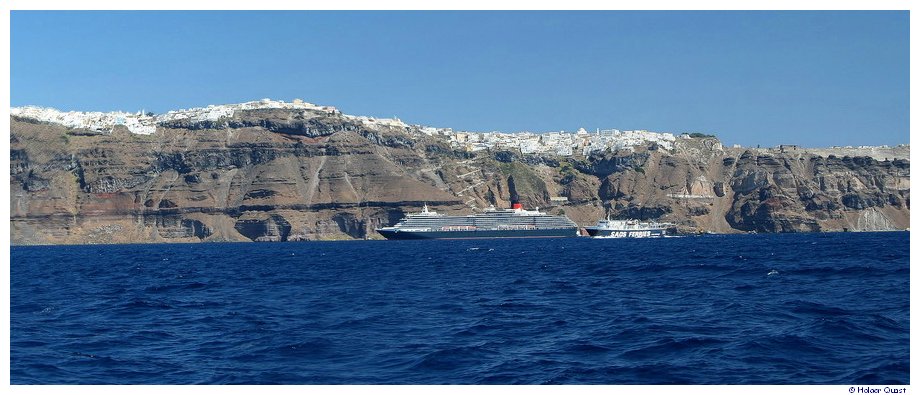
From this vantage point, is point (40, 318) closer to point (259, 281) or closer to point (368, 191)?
point (259, 281)

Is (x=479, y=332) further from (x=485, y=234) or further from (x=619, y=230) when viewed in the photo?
(x=485, y=234)

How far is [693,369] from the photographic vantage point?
1838 cm

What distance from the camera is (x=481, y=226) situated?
18200 cm

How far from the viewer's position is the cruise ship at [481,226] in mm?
173500

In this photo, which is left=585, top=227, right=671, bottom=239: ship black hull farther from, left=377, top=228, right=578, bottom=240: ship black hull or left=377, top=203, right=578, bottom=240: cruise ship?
left=377, top=203, right=578, bottom=240: cruise ship

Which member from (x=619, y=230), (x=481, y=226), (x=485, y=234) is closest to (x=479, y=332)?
(x=619, y=230)

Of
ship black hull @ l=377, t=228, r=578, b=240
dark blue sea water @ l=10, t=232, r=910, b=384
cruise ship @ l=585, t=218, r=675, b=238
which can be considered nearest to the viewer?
dark blue sea water @ l=10, t=232, r=910, b=384

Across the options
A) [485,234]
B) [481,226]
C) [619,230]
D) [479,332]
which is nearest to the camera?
[479,332]

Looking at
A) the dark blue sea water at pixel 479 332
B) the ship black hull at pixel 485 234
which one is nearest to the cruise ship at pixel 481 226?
the ship black hull at pixel 485 234

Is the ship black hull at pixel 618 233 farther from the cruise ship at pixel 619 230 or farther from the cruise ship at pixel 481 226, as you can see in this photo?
the cruise ship at pixel 481 226

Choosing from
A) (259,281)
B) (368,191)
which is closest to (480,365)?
(259,281)

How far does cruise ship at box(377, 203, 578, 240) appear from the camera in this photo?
173500 millimetres

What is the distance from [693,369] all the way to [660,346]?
2487mm

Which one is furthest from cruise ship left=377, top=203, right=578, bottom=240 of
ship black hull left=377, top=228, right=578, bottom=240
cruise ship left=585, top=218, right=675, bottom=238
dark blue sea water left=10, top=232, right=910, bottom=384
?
dark blue sea water left=10, top=232, right=910, bottom=384
